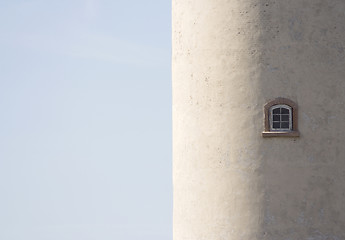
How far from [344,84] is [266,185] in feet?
10.2

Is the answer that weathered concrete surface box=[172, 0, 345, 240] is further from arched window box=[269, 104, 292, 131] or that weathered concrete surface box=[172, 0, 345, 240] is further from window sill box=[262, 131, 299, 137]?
arched window box=[269, 104, 292, 131]

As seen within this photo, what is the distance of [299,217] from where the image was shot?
739 inches

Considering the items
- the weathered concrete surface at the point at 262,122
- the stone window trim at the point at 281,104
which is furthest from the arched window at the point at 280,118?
the weathered concrete surface at the point at 262,122

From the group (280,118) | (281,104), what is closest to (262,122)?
(280,118)

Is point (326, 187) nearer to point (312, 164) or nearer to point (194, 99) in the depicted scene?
point (312, 164)

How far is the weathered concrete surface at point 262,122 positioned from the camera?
18.8m

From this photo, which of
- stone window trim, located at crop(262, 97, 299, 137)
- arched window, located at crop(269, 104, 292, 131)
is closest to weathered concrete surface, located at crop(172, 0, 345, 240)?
stone window trim, located at crop(262, 97, 299, 137)

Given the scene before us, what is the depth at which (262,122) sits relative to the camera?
1884 centimetres

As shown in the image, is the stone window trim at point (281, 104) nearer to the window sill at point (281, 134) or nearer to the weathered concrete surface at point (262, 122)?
the window sill at point (281, 134)

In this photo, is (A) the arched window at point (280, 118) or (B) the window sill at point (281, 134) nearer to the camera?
(B) the window sill at point (281, 134)

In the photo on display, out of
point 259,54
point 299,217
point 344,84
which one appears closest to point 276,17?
point 259,54

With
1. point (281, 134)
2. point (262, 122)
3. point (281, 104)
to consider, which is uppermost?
point (281, 104)

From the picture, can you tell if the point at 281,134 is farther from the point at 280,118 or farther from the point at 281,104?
the point at 281,104

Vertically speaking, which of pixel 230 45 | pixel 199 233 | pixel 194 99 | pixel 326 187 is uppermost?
pixel 230 45
